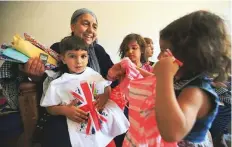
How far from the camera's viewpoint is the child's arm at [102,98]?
968 mm

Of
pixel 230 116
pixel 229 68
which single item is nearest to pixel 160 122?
pixel 229 68

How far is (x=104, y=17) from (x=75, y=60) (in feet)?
3.57

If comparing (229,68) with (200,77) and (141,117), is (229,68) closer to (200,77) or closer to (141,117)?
(200,77)

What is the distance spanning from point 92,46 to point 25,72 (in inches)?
14.2

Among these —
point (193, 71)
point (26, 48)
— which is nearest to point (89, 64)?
point (26, 48)

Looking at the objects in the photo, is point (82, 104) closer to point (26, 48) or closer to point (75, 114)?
point (75, 114)

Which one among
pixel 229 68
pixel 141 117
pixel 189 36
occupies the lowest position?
pixel 141 117

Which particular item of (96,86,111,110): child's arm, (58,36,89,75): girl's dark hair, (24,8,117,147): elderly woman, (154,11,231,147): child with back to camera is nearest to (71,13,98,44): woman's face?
(24,8,117,147): elderly woman

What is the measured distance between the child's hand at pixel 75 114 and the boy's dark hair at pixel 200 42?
0.49m

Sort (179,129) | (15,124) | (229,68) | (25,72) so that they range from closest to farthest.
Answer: (179,129)
(229,68)
(25,72)
(15,124)

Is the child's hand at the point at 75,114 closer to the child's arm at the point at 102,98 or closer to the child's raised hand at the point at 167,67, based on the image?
the child's arm at the point at 102,98

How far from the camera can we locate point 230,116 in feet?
2.55

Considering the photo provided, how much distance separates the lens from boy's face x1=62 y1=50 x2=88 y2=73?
993 millimetres

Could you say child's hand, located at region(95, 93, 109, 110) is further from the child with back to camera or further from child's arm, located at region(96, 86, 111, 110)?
the child with back to camera
